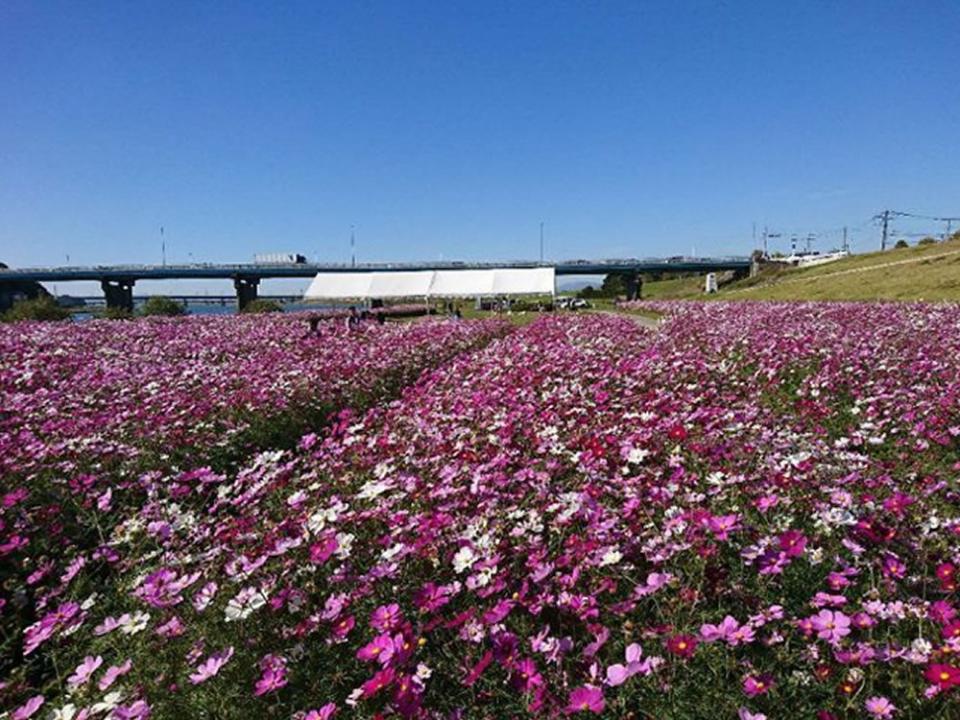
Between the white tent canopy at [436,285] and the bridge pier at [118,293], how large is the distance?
2093 inches

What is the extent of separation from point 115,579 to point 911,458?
199 inches

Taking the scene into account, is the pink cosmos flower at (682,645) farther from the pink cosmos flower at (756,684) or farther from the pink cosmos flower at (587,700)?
the pink cosmos flower at (587,700)

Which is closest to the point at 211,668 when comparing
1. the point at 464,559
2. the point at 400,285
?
the point at 464,559

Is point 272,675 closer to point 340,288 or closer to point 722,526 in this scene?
point 722,526

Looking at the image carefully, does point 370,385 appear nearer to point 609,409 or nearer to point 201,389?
point 201,389

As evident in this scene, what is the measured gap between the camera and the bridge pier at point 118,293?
8056cm

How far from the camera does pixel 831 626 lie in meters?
1.92

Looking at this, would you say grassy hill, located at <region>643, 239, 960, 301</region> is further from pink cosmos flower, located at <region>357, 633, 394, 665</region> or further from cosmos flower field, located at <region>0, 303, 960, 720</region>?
pink cosmos flower, located at <region>357, 633, 394, 665</region>

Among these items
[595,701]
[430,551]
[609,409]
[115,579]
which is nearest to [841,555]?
[595,701]

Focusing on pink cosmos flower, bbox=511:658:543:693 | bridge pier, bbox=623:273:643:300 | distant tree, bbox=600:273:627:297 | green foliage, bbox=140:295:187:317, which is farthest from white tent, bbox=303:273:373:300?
distant tree, bbox=600:273:627:297

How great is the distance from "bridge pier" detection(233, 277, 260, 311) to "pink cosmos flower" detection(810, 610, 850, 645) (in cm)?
8321

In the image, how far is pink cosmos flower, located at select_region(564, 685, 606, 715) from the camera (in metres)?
1.59

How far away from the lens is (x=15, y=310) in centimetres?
3281

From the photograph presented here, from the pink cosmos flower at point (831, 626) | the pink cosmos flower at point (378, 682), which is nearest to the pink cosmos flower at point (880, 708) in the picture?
the pink cosmos flower at point (831, 626)
